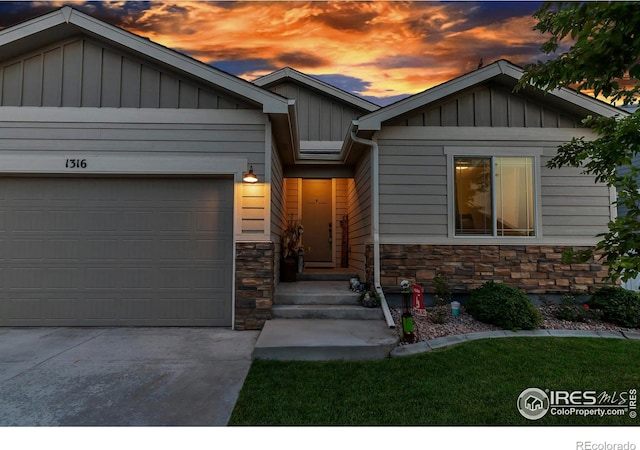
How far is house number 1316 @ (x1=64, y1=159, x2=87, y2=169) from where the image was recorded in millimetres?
5047

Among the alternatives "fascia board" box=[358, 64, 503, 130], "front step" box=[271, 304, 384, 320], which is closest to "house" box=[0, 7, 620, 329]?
"front step" box=[271, 304, 384, 320]

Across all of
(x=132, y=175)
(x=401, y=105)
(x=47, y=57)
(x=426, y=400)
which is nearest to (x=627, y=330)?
(x=426, y=400)

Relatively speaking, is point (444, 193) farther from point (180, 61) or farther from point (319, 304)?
point (180, 61)

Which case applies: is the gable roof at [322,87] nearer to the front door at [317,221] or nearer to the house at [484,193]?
the front door at [317,221]

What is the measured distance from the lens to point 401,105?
575 cm

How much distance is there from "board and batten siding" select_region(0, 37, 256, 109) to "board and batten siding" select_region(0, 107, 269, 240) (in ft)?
0.46

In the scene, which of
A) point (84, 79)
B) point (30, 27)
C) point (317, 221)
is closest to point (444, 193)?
point (317, 221)

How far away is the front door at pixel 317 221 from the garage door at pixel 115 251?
145 inches

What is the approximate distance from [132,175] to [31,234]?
1686mm

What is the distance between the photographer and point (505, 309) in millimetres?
4801

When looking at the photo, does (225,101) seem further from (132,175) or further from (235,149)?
(132,175)

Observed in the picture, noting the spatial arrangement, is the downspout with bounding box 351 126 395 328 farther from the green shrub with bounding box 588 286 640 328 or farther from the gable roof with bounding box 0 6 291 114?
the green shrub with bounding box 588 286 640 328

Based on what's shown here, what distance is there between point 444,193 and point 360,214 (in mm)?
1744

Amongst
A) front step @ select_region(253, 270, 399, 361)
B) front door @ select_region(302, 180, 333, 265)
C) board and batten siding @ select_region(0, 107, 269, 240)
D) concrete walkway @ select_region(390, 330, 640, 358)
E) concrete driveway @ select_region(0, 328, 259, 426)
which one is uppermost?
board and batten siding @ select_region(0, 107, 269, 240)
